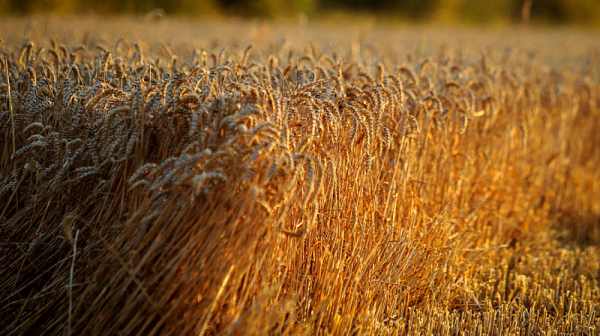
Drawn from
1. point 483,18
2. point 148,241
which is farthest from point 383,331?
point 483,18

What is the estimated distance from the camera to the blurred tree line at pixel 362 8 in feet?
44.3

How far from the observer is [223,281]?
1409mm

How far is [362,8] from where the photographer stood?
22297mm

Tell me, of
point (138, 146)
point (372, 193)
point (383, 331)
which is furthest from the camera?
point (372, 193)

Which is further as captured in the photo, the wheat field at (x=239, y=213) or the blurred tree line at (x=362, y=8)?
the blurred tree line at (x=362, y=8)

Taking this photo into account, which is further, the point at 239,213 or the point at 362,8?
the point at 362,8

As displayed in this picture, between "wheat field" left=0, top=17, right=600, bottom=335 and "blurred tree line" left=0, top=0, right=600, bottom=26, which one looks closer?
"wheat field" left=0, top=17, right=600, bottom=335

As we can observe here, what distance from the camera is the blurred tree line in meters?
13.5

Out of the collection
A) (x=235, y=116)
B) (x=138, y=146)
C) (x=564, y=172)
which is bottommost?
(x=564, y=172)

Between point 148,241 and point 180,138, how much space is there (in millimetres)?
380

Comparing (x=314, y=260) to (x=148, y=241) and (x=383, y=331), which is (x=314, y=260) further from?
(x=148, y=241)

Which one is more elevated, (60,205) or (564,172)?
(60,205)

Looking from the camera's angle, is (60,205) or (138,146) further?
(60,205)

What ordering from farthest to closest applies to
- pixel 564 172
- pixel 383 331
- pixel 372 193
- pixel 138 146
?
pixel 564 172, pixel 372 193, pixel 383 331, pixel 138 146
